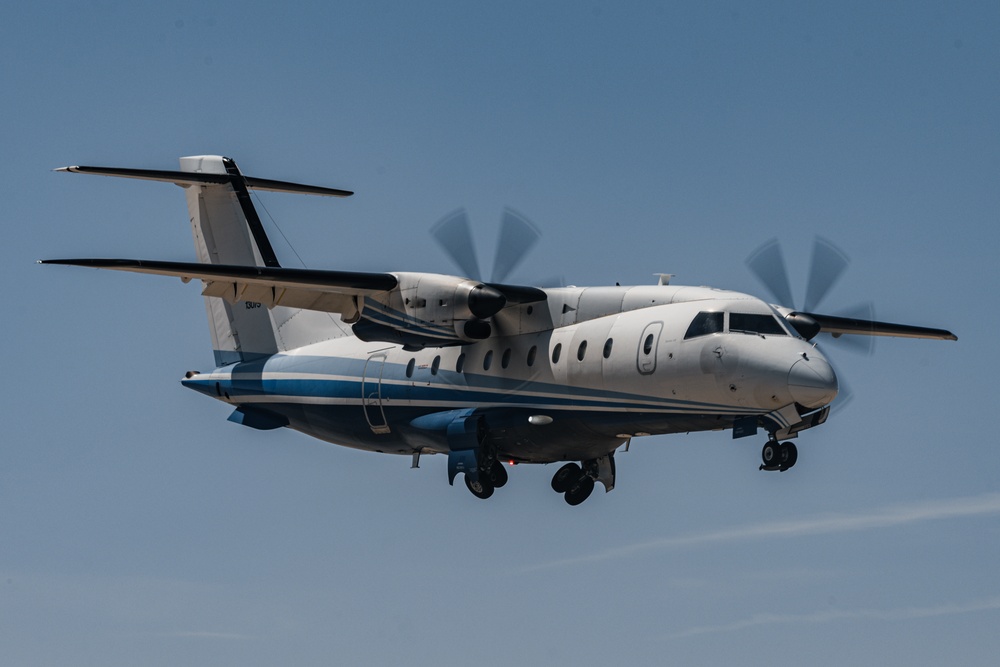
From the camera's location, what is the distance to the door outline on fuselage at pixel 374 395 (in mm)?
25453

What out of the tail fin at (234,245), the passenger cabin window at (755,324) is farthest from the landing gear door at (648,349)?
the tail fin at (234,245)

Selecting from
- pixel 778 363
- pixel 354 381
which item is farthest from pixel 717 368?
pixel 354 381

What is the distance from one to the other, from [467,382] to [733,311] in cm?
513

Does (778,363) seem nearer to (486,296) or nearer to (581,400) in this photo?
(581,400)

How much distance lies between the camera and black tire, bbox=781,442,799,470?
20391mm

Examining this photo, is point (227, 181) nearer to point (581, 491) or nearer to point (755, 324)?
point (581, 491)

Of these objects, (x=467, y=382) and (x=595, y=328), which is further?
(x=467, y=382)

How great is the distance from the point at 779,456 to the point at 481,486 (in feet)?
17.8

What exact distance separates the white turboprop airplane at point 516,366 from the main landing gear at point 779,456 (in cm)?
2

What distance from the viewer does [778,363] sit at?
2039 cm

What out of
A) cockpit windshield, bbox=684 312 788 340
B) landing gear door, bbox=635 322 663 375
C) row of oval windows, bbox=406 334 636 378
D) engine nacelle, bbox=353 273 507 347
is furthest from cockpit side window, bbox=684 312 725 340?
engine nacelle, bbox=353 273 507 347

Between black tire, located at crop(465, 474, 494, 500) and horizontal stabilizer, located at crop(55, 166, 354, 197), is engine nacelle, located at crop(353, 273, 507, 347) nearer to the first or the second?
black tire, located at crop(465, 474, 494, 500)

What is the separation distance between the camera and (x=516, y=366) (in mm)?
23688

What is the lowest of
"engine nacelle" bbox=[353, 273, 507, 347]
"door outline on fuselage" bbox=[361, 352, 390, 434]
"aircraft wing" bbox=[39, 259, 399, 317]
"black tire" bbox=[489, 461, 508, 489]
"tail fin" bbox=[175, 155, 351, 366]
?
"black tire" bbox=[489, 461, 508, 489]
